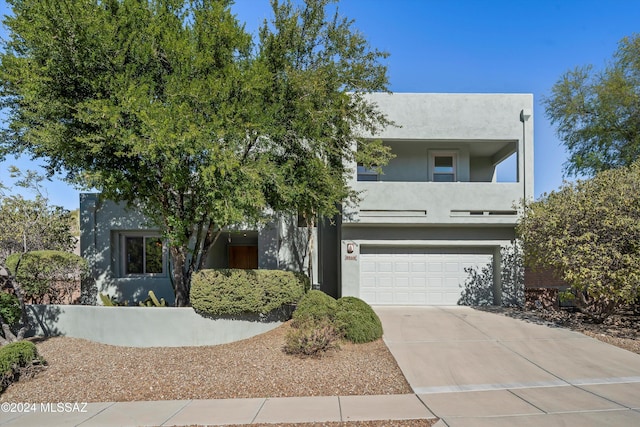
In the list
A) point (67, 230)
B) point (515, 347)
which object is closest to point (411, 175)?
point (515, 347)

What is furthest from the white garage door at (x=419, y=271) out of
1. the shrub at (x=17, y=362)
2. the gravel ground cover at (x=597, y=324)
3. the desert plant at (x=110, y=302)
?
the shrub at (x=17, y=362)

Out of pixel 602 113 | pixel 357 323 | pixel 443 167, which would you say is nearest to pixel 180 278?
pixel 357 323

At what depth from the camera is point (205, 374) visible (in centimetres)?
718

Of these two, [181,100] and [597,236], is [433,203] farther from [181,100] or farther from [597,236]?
[181,100]

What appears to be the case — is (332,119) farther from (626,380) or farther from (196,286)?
(626,380)

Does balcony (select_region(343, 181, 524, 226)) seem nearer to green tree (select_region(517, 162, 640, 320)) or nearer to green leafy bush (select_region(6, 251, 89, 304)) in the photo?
green tree (select_region(517, 162, 640, 320))

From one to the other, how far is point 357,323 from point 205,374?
3603 mm

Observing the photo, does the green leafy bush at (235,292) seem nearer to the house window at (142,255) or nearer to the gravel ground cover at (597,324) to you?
the house window at (142,255)

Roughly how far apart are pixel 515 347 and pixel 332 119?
284 inches

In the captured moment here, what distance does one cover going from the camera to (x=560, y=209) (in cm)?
987

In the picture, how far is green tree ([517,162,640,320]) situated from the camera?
8.80 metres

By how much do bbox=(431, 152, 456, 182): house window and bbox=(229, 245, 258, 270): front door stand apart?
8.31 m

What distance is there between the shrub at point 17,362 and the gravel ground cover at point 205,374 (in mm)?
184

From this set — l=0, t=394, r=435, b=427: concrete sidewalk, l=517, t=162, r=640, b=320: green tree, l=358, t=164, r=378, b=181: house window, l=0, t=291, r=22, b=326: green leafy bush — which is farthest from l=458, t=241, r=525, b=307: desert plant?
l=0, t=291, r=22, b=326: green leafy bush
